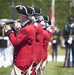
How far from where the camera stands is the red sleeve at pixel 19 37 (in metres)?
8.76

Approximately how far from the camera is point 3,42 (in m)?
17.2

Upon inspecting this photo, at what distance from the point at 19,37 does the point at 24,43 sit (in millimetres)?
201

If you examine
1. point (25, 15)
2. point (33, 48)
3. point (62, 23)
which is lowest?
point (62, 23)

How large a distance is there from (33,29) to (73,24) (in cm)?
887

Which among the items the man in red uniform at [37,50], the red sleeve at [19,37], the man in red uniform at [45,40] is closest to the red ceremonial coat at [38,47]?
the man in red uniform at [37,50]

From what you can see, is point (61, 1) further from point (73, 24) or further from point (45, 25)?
point (45, 25)

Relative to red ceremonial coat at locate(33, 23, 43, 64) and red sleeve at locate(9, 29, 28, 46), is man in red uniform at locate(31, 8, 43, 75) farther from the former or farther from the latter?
red sleeve at locate(9, 29, 28, 46)

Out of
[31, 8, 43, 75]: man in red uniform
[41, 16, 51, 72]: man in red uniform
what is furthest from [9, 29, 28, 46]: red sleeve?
[41, 16, 51, 72]: man in red uniform

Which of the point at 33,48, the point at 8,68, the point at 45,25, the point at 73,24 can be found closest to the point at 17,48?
the point at 33,48

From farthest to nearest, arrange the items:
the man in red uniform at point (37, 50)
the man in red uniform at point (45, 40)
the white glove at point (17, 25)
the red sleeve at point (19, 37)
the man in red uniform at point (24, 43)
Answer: the man in red uniform at point (45, 40) → the white glove at point (17, 25) → the man in red uniform at point (37, 50) → the man in red uniform at point (24, 43) → the red sleeve at point (19, 37)

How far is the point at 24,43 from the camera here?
29.3 feet

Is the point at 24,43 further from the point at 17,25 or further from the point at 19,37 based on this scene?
the point at 17,25

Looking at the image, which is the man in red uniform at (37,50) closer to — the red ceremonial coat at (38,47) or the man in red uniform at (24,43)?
the red ceremonial coat at (38,47)

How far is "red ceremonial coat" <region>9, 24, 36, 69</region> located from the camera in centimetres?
884
